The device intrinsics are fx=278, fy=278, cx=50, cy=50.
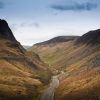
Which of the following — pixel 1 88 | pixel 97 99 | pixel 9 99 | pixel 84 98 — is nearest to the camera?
pixel 97 99

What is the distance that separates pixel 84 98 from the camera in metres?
164

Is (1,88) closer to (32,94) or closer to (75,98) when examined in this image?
(32,94)

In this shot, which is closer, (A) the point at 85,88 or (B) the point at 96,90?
(B) the point at 96,90

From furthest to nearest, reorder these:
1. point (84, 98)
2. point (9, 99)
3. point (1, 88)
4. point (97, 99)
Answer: point (1, 88), point (9, 99), point (84, 98), point (97, 99)

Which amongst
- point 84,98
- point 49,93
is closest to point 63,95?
point 49,93

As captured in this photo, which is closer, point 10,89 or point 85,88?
point 85,88

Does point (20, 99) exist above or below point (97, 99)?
below

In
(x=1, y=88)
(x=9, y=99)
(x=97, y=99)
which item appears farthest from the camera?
(x=1, y=88)

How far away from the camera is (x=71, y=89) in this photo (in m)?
198

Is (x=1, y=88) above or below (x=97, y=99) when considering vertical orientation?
below

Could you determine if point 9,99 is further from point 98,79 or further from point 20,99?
point 98,79

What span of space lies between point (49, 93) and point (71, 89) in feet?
52.6

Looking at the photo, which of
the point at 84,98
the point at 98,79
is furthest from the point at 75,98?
the point at 98,79

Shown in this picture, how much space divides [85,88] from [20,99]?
43396 millimetres
